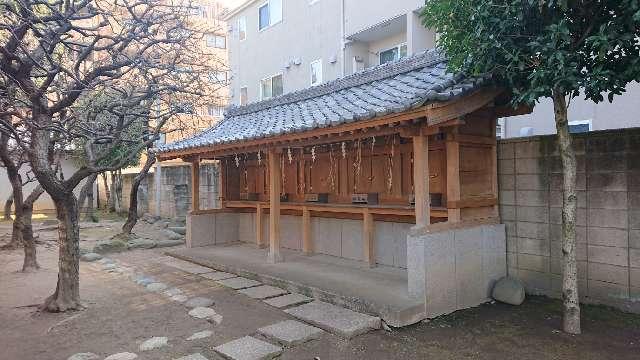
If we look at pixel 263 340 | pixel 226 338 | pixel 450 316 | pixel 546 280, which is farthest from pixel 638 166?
pixel 226 338

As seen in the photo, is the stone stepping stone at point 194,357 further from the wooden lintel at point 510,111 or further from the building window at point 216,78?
the building window at point 216,78

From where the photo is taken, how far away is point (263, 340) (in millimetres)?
5395

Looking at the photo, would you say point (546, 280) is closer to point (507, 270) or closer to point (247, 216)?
point (507, 270)

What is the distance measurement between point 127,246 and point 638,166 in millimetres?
12315

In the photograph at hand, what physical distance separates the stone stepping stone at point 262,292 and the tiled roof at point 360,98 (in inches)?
108

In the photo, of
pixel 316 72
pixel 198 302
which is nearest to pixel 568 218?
pixel 198 302

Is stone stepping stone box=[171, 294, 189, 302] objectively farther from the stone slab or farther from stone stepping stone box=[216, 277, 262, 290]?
the stone slab

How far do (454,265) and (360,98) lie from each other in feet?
11.3

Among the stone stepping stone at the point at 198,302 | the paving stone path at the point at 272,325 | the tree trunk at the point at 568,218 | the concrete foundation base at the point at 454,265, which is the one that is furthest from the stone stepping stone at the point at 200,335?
the tree trunk at the point at 568,218

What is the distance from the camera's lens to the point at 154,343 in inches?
212

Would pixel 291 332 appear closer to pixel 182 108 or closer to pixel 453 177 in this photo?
pixel 453 177

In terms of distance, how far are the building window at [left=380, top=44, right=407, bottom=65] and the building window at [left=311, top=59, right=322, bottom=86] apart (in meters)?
2.44

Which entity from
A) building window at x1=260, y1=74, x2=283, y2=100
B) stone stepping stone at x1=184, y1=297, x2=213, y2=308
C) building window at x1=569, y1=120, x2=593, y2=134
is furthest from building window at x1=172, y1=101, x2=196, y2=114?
building window at x1=260, y1=74, x2=283, y2=100

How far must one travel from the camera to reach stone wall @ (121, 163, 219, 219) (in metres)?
15.6
